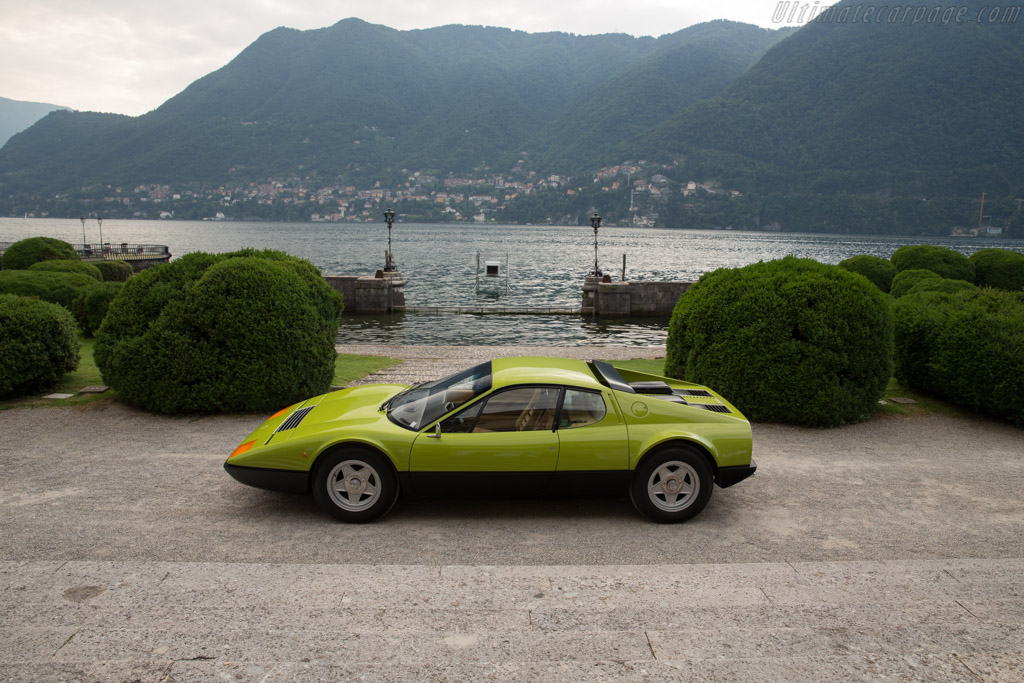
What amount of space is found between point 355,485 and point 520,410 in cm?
153

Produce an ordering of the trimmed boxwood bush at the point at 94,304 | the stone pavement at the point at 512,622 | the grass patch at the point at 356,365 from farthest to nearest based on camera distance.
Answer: the trimmed boxwood bush at the point at 94,304, the grass patch at the point at 356,365, the stone pavement at the point at 512,622

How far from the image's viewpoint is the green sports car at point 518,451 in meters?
5.17

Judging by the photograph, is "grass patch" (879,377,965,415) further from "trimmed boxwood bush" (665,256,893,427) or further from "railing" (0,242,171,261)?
"railing" (0,242,171,261)

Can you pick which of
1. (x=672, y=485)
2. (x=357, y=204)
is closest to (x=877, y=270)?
(x=672, y=485)

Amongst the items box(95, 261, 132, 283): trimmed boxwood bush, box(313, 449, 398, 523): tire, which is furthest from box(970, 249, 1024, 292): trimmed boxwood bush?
box(95, 261, 132, 283): trimmed boxwood bush

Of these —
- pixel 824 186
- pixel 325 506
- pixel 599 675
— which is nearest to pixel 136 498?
pixel 325 506

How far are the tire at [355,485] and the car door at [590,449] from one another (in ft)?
4.70

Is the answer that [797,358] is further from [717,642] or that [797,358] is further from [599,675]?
[599,675]

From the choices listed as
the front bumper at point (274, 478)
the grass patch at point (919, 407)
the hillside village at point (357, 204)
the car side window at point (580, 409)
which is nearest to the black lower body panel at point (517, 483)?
the car side window at point (580, 409)

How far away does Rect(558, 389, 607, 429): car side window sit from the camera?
5.29 m

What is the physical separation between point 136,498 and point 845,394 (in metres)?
8.74

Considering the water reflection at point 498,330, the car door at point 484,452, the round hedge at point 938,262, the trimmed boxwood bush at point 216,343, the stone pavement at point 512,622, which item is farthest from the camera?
the round hedge at point 938,262

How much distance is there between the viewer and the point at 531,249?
4065 inches

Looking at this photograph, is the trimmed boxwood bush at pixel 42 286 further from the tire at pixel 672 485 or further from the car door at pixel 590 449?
the tire at pixel 672 485
